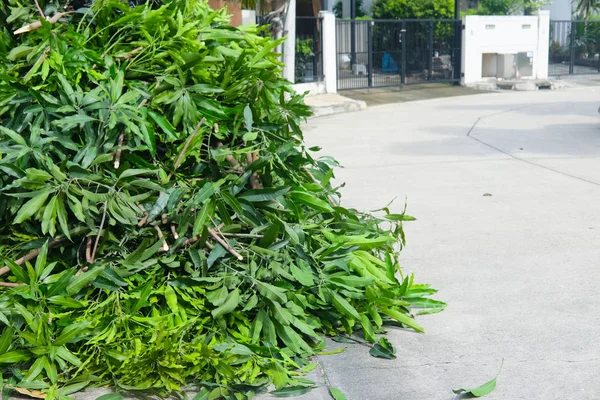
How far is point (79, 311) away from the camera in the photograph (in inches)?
143

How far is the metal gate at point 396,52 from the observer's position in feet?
71.7

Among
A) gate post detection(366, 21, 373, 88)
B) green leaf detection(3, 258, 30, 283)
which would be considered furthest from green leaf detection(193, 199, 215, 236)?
gate post detection(366, 21, 373, 88)

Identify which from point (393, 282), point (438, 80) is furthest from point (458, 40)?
point (393, 282)

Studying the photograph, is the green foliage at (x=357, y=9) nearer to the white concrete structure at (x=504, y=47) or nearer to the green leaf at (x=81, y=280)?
the white concrete structure at (x=504, y=47)

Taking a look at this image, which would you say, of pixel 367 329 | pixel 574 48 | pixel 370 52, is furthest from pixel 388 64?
→ pixel 367 329

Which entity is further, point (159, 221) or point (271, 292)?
point (159, 221)

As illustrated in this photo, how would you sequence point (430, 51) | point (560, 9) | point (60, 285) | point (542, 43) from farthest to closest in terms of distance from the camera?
point (560, 9) < point (542, 43) < point (430, 51) < point (60, 285)

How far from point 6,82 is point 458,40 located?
22.0 meters

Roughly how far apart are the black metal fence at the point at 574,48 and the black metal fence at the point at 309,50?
10.9m

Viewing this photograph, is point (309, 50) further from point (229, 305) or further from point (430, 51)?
point (229, 305)

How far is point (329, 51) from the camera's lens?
67.4ft

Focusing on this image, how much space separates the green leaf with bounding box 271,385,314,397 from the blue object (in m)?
19.9

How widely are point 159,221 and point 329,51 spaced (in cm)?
1721

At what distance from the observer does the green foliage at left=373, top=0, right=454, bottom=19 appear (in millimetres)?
28484
